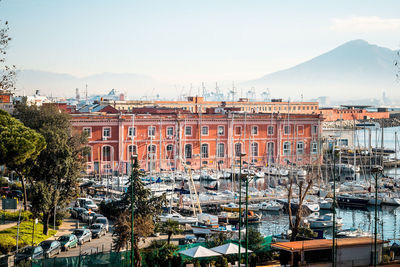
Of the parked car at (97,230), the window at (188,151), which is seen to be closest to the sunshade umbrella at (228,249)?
the parked car at (97,230)

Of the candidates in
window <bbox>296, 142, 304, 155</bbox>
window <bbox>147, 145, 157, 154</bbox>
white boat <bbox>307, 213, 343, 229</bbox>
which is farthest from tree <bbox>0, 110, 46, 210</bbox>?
window <bbox>296, 142, 304, 155</bbox>

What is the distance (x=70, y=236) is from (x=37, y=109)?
1248 cm

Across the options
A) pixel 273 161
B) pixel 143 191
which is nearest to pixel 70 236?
pixel 143 191

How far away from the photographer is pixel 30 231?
23.2 m

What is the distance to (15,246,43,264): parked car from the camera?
61.0 feet

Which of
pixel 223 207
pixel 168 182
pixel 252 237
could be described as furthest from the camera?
pixel 168 182

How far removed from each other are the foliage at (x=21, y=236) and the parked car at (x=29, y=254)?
1.03 metres

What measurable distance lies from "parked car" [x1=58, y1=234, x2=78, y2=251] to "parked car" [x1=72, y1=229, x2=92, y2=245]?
0.38 metres

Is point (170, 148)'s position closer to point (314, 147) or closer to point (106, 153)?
point (106, 153)

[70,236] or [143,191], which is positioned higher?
[143,191]

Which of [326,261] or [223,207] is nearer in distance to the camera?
[326,261]

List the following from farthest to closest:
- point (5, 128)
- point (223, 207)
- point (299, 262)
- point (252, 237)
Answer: point (223, 207), point (252, 237), point (5, 128), point (299, 262)

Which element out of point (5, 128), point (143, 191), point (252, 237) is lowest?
point (252, 237)

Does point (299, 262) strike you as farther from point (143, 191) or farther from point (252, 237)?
point (143, 191)
